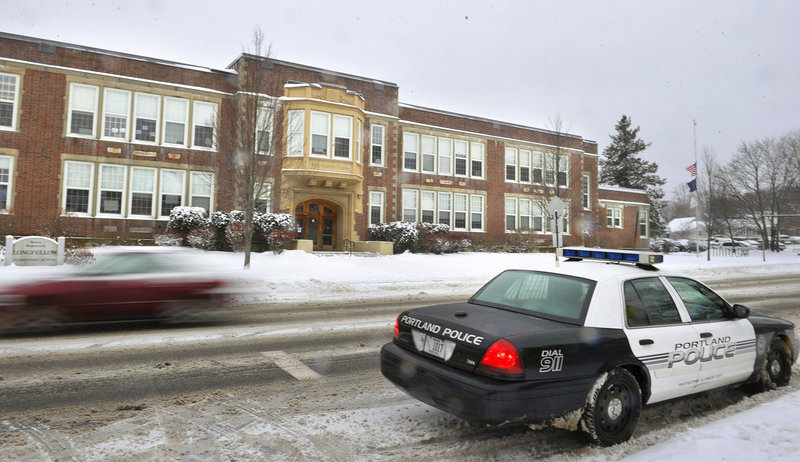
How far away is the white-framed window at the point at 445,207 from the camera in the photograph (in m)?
30.4

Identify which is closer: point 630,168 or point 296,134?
point 296,134

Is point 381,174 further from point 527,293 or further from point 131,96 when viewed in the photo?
point 527,293

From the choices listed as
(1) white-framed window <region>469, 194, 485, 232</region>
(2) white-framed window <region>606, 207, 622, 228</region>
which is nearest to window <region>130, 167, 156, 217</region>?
(1) white-framed window <region>469, 194, 485, 232</region>

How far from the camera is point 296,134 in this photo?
22.6m

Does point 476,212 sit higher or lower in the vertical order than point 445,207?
lower

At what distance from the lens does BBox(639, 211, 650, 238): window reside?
45.3 m

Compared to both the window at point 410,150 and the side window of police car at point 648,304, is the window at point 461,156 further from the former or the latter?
the side window of police car at point 648,304

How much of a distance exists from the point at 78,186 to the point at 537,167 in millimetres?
27337

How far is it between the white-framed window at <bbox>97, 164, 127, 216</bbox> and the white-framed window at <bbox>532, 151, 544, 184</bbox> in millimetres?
23343

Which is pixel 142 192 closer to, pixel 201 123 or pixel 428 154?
pixel 201 123

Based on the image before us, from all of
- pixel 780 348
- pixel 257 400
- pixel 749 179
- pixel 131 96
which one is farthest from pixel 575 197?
pixel 257 400

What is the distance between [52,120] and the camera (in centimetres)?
2069

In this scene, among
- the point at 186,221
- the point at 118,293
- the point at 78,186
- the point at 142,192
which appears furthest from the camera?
the point at 142,192

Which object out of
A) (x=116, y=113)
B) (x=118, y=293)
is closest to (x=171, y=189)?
(x=116, y=113)
